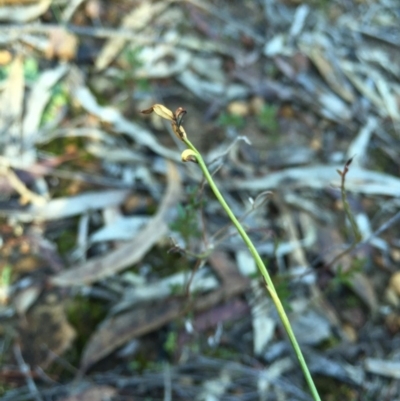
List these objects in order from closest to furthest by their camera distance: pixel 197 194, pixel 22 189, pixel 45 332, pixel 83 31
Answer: pixel 197 194, pixel 45 332, pixel 22 189, pixel 83 31

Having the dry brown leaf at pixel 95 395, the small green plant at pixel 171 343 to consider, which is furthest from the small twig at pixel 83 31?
the dry brown leaf at pixel 95 395

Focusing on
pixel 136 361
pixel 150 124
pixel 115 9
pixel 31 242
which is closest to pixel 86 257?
pixel 31 242

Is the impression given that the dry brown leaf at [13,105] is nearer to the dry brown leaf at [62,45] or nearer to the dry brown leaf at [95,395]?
the dry brown leaf at [62,45]

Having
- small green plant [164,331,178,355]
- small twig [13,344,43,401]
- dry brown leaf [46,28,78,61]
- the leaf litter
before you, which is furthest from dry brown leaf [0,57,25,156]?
small green plant [164,331,178,355]

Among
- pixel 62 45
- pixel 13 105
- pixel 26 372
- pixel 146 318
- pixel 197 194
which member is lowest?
pixel 26 372

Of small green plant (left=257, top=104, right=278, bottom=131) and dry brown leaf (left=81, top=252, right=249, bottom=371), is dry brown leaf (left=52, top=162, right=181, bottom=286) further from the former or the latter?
small green plant (left=257, top=104, right=278, bottom=131)

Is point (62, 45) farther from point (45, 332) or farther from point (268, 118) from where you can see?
point (45, 332)

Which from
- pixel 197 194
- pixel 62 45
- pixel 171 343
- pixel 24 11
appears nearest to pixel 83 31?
pixel 62 45

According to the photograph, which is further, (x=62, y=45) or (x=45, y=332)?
(x=62, y=45)

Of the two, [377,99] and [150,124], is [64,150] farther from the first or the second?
[377,99]
